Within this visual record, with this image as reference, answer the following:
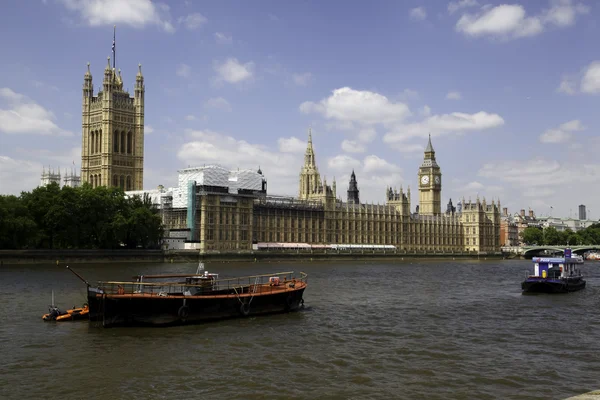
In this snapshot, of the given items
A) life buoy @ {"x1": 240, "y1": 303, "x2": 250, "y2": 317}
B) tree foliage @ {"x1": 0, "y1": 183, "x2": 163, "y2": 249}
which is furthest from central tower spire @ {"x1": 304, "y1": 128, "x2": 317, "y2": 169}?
life buoy @ {"x1": 240, "y1": 303, "x2": 250, "y2": 317}

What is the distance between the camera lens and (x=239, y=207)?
13000 centimetres

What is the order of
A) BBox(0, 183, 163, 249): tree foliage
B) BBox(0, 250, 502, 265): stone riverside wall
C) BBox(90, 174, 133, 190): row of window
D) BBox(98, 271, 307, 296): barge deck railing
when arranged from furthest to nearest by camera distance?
BBox(90, 174, 133, 190): row of window → BBox(0, 183, 163, 249): tree foliage → BBox(0, 250, 502, 265): stone riverside wall → BBox(98, 271, 307, 296): barge deck railing

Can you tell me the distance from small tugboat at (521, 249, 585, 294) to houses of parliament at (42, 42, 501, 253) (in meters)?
69.5

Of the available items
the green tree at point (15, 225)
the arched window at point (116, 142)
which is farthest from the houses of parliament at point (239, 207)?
the green tree at point (15, 225)

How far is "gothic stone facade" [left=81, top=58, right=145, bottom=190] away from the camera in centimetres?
15525

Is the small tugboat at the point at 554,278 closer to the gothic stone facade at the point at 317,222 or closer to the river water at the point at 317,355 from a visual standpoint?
the river water at the point at 317,355

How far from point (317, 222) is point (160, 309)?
11817 cm

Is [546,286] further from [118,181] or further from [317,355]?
[118,181]

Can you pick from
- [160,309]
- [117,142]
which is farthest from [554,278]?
[117,142]

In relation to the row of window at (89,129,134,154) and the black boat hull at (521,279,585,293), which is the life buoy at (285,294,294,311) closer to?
the black boat hull at (521,279,585,293)

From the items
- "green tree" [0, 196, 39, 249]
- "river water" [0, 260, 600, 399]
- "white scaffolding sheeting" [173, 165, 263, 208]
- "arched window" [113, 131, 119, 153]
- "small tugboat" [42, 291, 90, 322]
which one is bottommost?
"river water" [0, 260, 600, 399]

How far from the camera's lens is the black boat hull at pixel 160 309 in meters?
34.8

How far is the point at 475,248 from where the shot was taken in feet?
646

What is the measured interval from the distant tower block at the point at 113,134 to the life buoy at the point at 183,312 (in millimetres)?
121829
